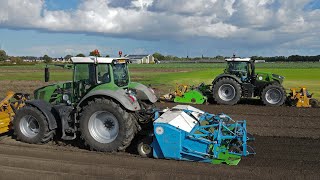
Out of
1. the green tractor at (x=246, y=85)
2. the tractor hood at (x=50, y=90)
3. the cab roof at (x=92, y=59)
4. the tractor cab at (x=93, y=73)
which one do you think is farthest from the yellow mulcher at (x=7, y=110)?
the green tractor at (x=246, y=85)

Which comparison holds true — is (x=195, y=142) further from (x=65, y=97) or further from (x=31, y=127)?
(x=31, y=127)

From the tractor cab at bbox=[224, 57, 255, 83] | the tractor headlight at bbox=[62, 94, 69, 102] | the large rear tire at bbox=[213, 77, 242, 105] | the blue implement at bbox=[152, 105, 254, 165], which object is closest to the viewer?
the blue implement at bbox=[152, 105, 254, 165]

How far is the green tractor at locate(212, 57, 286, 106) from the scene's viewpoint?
14555 millimetres

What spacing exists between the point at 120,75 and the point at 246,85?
833cm

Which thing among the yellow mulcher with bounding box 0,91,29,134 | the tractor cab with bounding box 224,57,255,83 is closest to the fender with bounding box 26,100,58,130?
the yellow mulcher with bounding box 0,91,29,134

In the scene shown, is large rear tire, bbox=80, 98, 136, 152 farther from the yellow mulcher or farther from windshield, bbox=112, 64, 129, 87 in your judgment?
the yellow mulcher

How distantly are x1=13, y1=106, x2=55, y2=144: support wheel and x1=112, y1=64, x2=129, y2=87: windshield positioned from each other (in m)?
1.86

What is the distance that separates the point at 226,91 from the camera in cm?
1528

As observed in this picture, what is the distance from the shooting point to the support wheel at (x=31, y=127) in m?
7.82

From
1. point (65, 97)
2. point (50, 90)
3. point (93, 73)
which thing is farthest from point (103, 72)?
point (50, 90)

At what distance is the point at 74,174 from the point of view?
19.5 ft

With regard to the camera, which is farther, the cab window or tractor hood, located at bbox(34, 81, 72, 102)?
tractor hood, located at bbox(34, 81, 72, 102)

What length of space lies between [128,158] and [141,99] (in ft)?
6.61

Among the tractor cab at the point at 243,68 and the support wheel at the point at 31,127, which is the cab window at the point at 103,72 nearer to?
the support wheel at the point at 31,127
